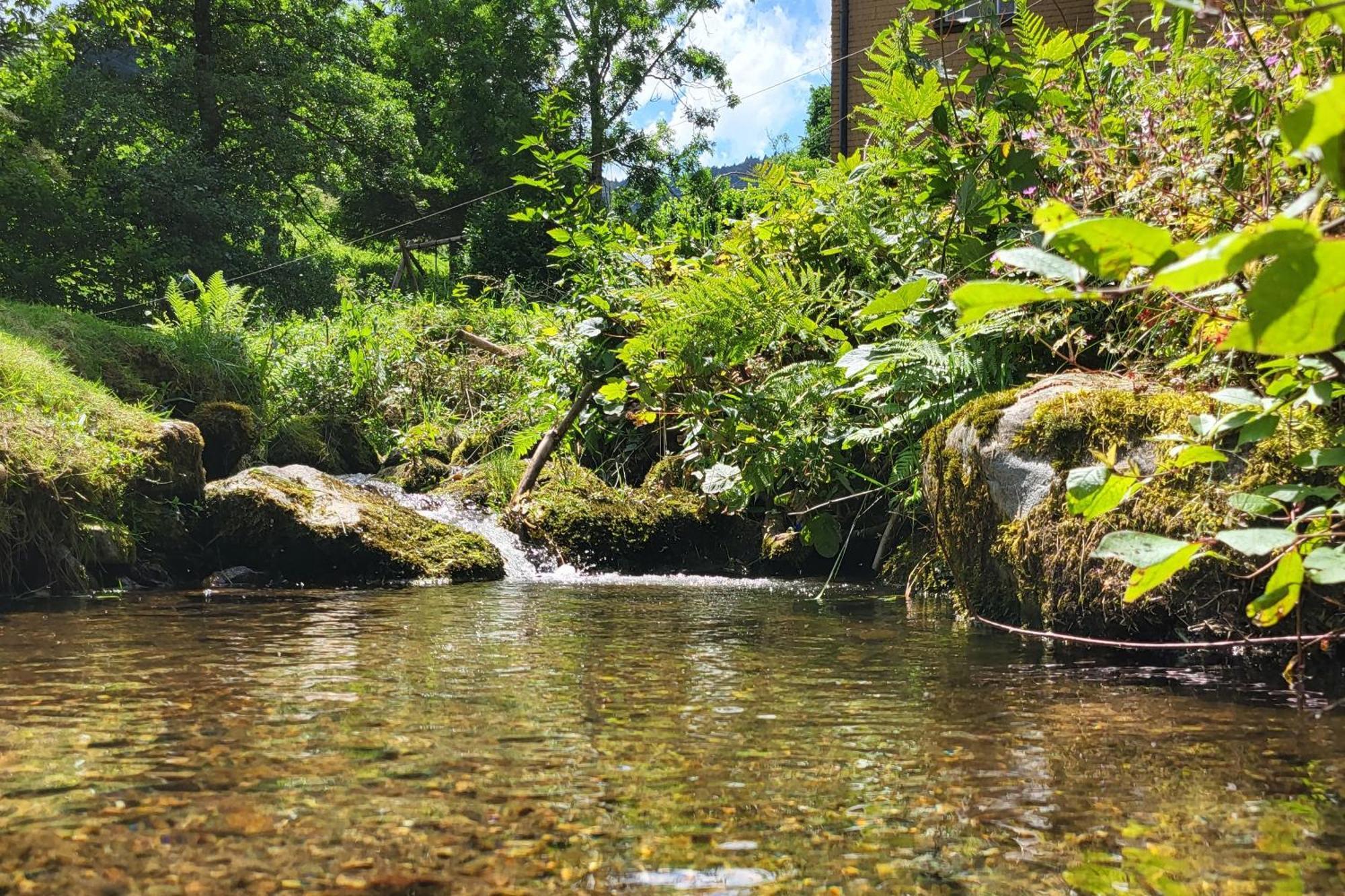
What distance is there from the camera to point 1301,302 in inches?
27.9

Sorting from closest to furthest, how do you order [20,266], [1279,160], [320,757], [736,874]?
[736,874] → [320,757] → [1279,160] → [20,266]

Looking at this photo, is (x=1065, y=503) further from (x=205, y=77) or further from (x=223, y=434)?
(x=205, y=77)

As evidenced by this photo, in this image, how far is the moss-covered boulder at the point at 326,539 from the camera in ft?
18.9

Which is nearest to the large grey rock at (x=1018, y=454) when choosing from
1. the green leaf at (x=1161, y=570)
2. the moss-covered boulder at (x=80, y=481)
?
the green leaf at (x=1161, y=570)

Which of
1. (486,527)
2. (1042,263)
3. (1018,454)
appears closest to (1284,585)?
(1042,263)

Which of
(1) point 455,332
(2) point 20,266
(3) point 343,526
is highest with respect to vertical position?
(2) point 20,266

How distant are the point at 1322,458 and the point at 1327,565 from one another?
262mm

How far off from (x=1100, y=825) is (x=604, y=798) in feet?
2.55

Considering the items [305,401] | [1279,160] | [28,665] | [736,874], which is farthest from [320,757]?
[305,401]

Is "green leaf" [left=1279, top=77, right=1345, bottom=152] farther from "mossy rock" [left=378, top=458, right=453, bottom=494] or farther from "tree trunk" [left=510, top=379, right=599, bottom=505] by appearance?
"mossy rock" [left=378, top=458, right=453, bottom=494]

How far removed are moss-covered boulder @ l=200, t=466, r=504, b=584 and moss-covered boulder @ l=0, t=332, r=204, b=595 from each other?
0.26 metres

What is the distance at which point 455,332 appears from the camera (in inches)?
404

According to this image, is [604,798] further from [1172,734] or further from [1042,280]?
[1042,280]

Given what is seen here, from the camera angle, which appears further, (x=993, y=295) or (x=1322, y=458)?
(x=1322, y=458)
